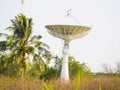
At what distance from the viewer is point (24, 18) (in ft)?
132

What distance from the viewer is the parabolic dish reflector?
39328mm

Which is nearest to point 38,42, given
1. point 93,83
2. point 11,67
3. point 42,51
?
point 42,51

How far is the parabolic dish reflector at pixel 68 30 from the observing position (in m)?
39.3

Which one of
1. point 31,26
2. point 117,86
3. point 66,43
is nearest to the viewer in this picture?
point 117,86

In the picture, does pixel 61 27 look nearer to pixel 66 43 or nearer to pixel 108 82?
pixel 66 43

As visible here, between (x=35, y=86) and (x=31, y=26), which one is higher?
(x=31, y=26)

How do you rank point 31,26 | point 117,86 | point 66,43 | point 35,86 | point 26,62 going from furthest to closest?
point 66,43, point 31,26, point 26,62, point 117,86, point 35,86

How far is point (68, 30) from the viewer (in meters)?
40.4

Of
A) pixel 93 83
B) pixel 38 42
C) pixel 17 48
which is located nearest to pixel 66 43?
pixel 38 42

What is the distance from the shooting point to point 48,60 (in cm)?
4059

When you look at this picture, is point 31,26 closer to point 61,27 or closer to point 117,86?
point 61,27

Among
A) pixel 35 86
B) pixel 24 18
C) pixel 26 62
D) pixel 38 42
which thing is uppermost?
pixel 24 18

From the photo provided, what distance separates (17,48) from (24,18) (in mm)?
3626

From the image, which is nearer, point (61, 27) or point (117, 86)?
→ point (117, 86)
